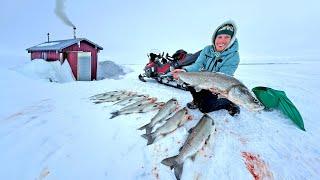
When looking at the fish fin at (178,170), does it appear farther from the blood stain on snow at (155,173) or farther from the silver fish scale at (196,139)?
the blood stain on snow at (155,173)

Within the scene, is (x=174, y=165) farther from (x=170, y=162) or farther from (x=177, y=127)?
(x=177, y=127)

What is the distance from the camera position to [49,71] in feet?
43.9

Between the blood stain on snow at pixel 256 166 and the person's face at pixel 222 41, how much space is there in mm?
2144

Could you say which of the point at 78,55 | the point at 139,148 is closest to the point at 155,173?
the point at 139,148

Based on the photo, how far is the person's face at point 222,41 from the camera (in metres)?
4.94

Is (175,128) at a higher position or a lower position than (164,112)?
lower

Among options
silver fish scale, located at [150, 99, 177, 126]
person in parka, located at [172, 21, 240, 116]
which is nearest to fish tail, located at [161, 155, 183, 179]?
silver fish scale, located at [150, 99, 177, 126]

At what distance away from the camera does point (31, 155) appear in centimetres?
419

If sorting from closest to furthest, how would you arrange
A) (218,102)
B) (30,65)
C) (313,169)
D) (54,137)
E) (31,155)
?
1. (313,169)
2. (31,155)
3. (54,137)
4. (218,102)
5. (30,65)

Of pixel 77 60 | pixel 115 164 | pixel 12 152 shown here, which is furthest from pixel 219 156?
pixel 77 60

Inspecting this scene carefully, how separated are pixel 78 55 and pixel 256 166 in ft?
42.7

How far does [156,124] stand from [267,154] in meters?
1.94

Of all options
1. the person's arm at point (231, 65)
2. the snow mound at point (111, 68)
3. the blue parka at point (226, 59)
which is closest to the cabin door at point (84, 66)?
the snow mound at point (111, 68)

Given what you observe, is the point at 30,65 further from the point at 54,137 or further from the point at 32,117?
the point at 54,137
